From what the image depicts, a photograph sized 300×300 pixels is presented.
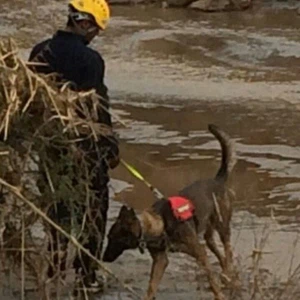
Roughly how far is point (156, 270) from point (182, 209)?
0.40m

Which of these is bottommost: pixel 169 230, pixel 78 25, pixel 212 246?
pixel 212 246

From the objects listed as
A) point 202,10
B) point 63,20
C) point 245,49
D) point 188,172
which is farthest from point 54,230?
point 202,10

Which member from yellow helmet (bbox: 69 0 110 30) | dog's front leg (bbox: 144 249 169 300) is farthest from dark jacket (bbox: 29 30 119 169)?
dog's front leg (bbox: 144 249 169 300)

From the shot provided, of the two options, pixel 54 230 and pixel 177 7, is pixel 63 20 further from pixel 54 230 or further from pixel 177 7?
pixel 54 230

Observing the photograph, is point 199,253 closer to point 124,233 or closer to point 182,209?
point 182,209

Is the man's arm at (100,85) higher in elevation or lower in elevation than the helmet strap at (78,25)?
lower

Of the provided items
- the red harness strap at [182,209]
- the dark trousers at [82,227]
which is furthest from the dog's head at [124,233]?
the red harness strap at [182,209]

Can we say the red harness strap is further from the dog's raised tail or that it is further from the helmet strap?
the helmet strap

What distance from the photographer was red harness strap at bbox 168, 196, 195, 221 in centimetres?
712

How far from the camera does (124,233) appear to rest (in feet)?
23.1

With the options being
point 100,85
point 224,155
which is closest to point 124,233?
point 100,85

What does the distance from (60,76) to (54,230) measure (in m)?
0.96

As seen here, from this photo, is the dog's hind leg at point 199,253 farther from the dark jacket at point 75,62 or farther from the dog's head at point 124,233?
the dark jacket at point 75,62

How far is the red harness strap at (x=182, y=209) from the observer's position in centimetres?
712
